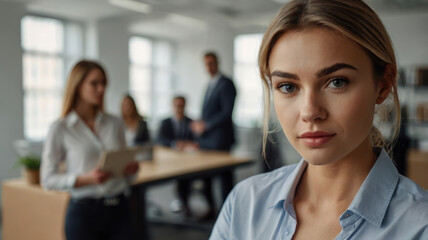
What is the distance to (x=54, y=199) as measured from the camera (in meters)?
2.77

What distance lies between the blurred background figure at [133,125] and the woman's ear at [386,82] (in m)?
2.49

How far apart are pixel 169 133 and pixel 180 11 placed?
3410 millimetres

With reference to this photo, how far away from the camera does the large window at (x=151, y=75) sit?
349 inches

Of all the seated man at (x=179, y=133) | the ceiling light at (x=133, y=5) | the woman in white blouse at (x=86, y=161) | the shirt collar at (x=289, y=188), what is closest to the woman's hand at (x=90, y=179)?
the woman in white blouse at (x=86, y=161)

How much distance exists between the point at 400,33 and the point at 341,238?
8265mm

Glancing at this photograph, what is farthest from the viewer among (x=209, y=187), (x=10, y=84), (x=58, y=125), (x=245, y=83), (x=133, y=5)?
(x=245, y=83)

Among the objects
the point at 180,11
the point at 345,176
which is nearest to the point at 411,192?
the point at 345,176

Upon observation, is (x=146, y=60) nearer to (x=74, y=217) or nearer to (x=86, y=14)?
(x=86, y=14)

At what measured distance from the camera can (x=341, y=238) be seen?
0.81 meters

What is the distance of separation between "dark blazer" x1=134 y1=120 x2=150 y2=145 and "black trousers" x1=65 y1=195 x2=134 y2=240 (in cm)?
168

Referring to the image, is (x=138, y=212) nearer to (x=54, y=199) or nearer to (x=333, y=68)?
(x=54, y=199)

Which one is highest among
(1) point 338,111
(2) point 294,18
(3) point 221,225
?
(2) point 294,18

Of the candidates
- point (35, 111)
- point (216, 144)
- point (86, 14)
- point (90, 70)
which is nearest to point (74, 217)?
point (90, 70)

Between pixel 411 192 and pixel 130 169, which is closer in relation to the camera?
pixel 411 192
